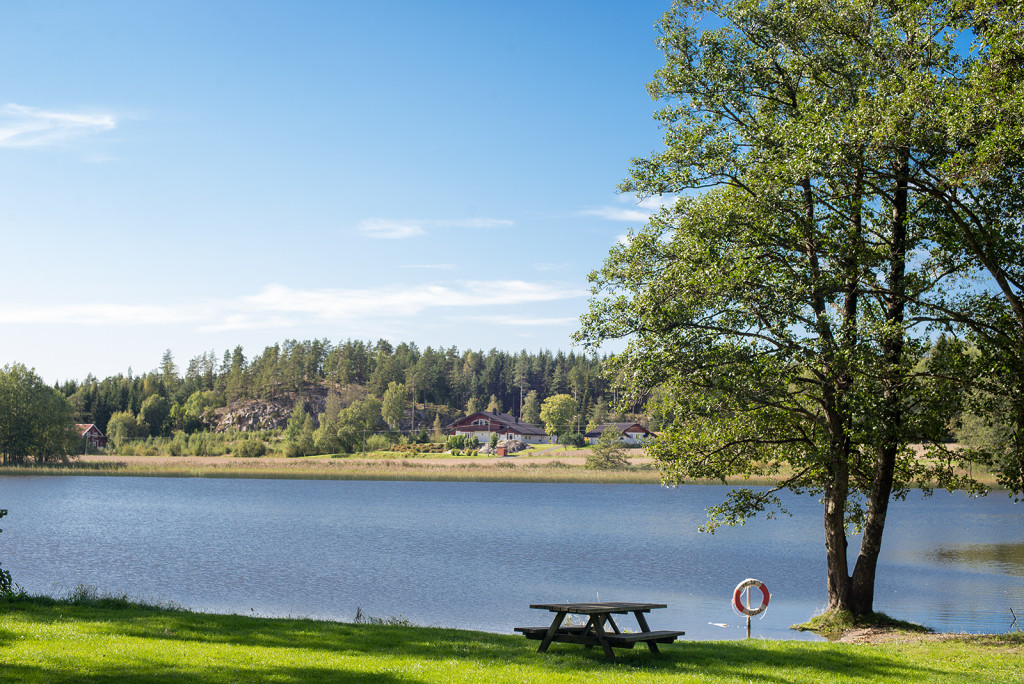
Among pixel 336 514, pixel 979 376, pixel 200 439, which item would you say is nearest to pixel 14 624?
pixel 979 376

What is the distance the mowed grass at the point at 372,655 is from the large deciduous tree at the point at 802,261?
4647 mm

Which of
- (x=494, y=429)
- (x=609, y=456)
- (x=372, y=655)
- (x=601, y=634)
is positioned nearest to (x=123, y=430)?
(x=494, y=429)

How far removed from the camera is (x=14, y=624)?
11.3 meters

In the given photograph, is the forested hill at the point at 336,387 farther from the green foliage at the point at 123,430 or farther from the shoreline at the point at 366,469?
the shoreline at the point at 366,469

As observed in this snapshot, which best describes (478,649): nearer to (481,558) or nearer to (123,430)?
(481,558)

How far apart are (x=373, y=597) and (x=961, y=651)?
15.6 meters

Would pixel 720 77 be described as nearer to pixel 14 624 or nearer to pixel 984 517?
pixel 14 624

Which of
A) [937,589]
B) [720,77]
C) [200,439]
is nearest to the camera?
[720,77]

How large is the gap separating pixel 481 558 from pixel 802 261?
2005 cm

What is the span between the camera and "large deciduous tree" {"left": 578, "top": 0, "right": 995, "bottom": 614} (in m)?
15.2

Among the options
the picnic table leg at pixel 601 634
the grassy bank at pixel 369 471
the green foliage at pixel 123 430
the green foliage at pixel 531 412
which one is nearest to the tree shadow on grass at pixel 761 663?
the picnic table leg at pixel 601 634

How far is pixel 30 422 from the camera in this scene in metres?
95.2

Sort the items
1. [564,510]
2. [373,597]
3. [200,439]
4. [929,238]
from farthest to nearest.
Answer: [200,439] → [564,510] → [373,597] → [929,238]

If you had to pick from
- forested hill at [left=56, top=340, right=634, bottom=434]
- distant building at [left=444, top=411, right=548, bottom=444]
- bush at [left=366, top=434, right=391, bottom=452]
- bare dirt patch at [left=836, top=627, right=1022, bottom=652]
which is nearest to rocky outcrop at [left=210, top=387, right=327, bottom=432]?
forested hill at [left=56, top=340, right=634, bottom=434]
